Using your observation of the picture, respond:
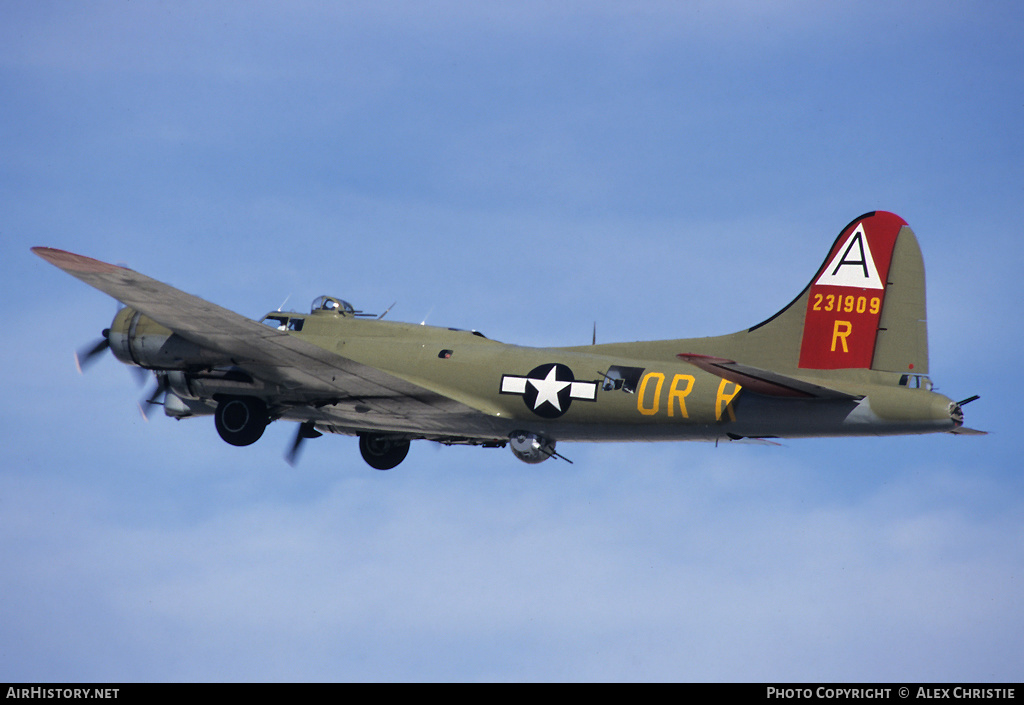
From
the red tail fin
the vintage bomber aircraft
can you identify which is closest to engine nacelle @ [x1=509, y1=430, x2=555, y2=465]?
the vintage bomber aircraft

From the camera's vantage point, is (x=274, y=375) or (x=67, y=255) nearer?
(x=67, y=255)

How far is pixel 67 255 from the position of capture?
32.2m

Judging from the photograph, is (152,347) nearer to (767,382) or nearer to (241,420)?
(241,420)

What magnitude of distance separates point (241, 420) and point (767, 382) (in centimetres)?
1528

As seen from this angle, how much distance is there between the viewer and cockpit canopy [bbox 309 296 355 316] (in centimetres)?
3672

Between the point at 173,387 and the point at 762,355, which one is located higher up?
the point at 762,355

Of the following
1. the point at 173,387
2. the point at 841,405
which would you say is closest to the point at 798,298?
the point at 841,405

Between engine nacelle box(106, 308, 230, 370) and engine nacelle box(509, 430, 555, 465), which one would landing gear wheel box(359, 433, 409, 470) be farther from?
Result: engine nacelle box(509, 430, 555, 465)

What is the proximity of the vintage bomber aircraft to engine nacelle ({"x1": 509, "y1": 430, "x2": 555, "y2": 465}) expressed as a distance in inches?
2.0

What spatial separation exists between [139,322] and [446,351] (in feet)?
30.2

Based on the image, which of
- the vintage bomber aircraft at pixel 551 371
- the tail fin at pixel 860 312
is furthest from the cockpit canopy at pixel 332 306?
the tail fin at pixel 860 312

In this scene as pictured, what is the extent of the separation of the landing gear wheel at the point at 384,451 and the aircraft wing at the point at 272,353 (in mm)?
3639
